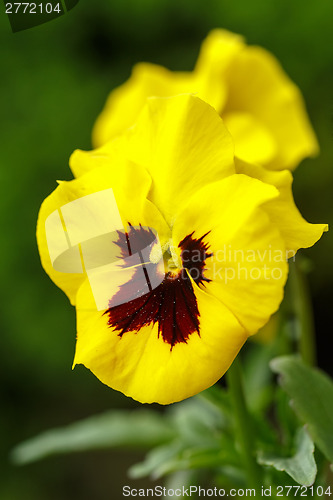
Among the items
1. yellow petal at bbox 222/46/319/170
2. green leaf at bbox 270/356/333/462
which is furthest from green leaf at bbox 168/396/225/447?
yellow petal at bbox 222/46/319/170

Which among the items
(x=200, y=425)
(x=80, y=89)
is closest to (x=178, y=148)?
(x=200, y=425)

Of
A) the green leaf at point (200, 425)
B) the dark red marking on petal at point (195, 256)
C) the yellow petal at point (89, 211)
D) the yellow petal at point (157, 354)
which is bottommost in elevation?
the green leaf at point (200, 425)

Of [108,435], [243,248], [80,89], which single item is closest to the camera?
[243,248]

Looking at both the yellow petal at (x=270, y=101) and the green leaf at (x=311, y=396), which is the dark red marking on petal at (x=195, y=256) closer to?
the green leaf at (x=311, y=396)

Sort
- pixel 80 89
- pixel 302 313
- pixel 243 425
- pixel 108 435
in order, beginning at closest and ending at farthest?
pixel 243 425
pixel 302 313
pixel 108 435
pixel 80 89

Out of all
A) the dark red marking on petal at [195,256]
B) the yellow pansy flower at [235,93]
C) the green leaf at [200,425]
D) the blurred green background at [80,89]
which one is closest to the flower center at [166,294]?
the dark red marking on petal at [195,256]

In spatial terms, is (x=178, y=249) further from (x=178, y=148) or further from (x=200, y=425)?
(x=200, y=425)

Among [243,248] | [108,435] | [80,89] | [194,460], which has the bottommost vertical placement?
[108,435]

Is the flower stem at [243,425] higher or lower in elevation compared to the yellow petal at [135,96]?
lower
